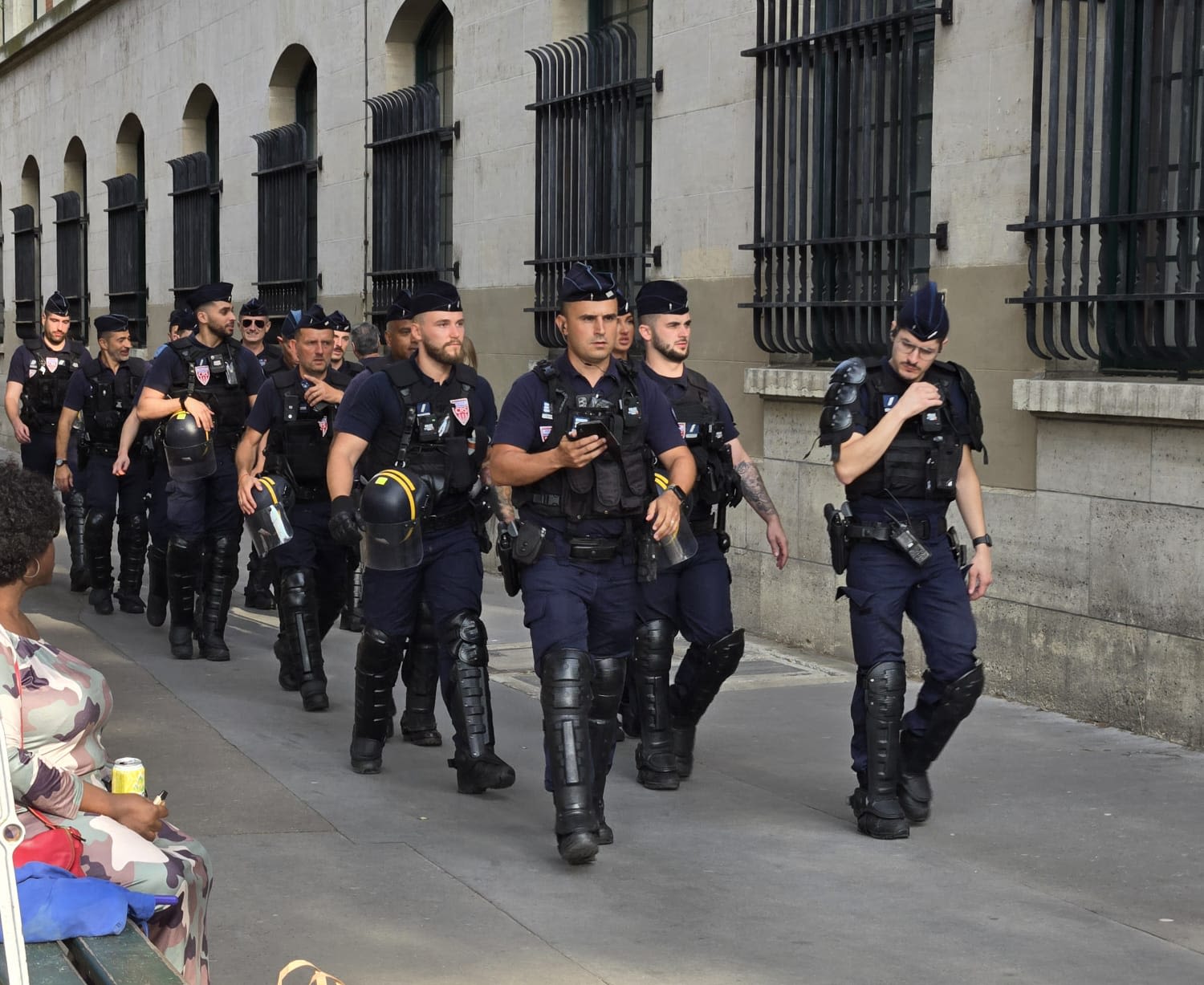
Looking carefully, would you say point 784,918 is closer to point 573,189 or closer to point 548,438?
point 548,438

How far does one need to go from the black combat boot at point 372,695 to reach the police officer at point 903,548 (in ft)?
6.22

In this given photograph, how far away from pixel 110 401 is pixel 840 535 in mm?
6955

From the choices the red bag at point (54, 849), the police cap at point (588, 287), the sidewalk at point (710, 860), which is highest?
the police cap at point (588, 287)

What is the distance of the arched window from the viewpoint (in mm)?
27922

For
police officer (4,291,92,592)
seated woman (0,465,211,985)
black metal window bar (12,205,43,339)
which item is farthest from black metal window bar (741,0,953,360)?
black metal window bar (12,205,43,339)

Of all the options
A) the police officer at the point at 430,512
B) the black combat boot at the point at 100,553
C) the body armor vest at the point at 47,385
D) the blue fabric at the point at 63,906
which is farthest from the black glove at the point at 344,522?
the body armor vest at the point at 47,385

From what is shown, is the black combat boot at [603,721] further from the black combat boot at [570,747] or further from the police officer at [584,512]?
the black combat boot at [570,747]

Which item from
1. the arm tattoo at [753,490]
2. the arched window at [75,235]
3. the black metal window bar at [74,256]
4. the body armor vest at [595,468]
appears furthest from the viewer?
the arched window at [75,235]

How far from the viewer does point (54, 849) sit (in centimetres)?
347

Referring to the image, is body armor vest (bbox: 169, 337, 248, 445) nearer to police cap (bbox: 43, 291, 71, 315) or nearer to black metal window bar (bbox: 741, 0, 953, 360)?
black metal window bar (bbox: 741, 0, 953, 360)

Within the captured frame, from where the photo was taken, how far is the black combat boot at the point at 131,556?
1210cm

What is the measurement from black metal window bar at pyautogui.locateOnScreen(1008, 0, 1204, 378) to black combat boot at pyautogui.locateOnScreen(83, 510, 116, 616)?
6.52 meters

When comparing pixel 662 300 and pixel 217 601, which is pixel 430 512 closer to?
pixel 662 300

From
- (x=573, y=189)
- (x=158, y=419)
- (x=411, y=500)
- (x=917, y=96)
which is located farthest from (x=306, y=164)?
(x=411, y=500)
